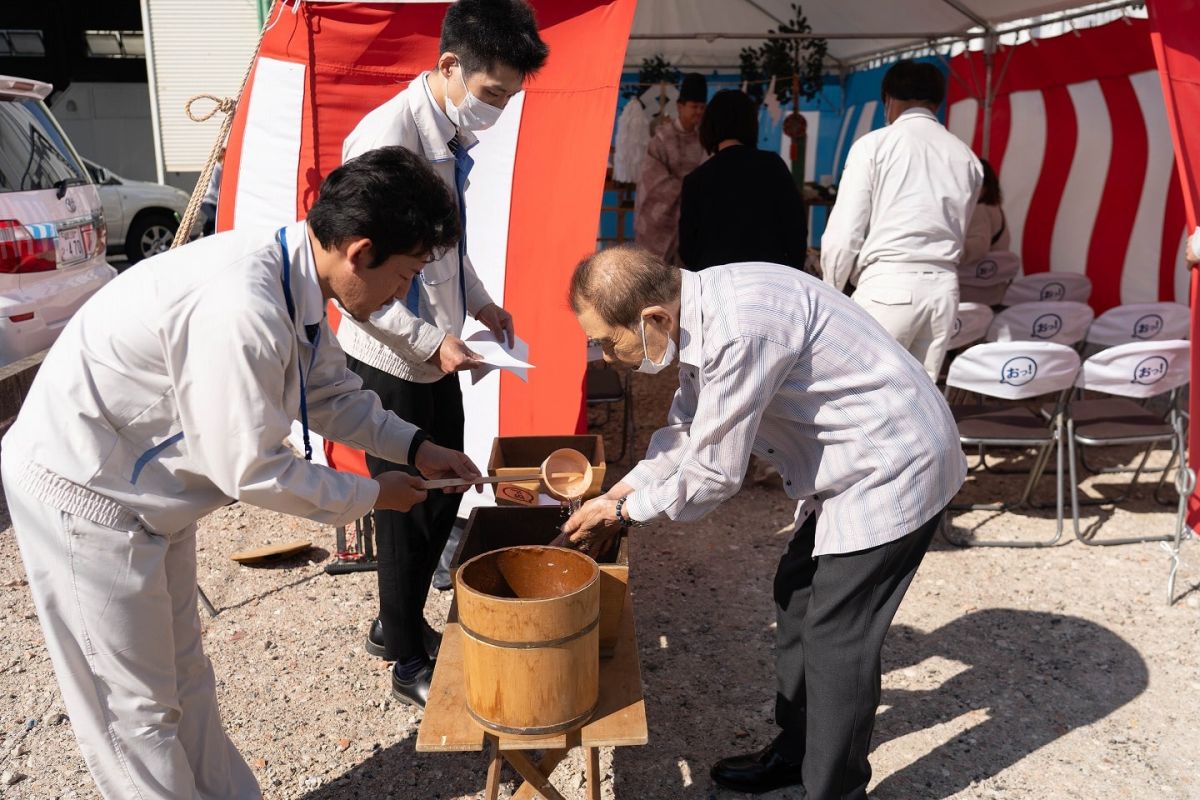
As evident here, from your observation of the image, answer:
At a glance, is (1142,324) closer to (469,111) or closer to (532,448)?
(532,448)

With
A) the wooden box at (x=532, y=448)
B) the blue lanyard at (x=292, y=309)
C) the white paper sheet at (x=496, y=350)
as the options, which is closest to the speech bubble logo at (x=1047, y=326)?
the wooden box at (x=532, y=448)

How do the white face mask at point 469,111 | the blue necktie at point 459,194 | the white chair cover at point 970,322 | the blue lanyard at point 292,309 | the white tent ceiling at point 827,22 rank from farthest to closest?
the white tent ceiling at point 827,22 < the white chair cover at point 970,322 < the blue necktie at point 459,194 < the white face mask at point 469,111 < the blue lanyard at point 292,309

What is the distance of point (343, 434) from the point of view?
216 cm

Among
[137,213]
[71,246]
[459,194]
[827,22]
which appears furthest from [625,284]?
[137,213]

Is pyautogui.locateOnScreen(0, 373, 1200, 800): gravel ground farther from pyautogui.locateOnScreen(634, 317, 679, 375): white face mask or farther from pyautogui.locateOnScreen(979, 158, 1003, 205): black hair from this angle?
pyautogui.locateOnScreen(979, 158, 1003, 205): black hair

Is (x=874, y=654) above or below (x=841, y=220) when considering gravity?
below

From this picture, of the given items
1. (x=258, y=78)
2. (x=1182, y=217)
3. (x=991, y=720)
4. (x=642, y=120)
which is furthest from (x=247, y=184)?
(x=642, y=120)

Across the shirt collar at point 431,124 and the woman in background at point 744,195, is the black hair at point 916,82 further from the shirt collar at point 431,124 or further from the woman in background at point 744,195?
the shirt collar at point 431,124

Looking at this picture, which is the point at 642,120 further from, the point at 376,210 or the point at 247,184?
the point at 376,210

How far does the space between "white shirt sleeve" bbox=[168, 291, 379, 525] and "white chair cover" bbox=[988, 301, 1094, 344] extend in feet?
13.0

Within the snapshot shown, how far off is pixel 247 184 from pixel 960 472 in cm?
286

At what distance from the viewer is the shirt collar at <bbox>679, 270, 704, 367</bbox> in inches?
71.7

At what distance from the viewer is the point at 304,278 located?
1.65m

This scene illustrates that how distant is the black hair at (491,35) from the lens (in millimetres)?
2373
